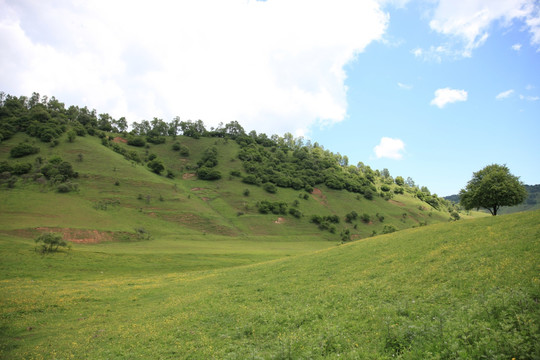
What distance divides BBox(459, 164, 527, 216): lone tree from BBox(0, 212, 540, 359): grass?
27419 mm

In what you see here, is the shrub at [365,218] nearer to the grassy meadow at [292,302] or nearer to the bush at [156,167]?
the grassy meadow at [292,302]

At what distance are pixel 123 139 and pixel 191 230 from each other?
434ft

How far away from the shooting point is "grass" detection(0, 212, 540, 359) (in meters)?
9.35

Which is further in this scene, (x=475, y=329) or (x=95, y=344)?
(x=95, y=344)

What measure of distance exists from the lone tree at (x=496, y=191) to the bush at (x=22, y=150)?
160977mm

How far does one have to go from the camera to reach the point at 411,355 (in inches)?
329

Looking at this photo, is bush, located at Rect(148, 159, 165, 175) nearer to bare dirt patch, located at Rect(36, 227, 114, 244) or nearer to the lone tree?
bare dirt patch, located at Rect(36, 227, 114, 244)

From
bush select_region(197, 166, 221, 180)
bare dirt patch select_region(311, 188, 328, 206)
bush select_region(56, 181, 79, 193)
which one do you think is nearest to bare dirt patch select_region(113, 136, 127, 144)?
bush select_region(197, 166, 221, 180)

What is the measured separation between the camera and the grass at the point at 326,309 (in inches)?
368

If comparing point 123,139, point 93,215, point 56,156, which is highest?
point 123,139

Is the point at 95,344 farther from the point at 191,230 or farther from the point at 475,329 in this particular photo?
the point at 191,230

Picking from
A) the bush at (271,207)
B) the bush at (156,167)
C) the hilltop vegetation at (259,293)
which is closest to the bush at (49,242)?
the hilltop vegetation at (259,293)

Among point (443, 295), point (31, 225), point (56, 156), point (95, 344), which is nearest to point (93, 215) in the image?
point (31, 225)

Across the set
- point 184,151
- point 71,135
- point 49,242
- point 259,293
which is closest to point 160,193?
point 49,242
